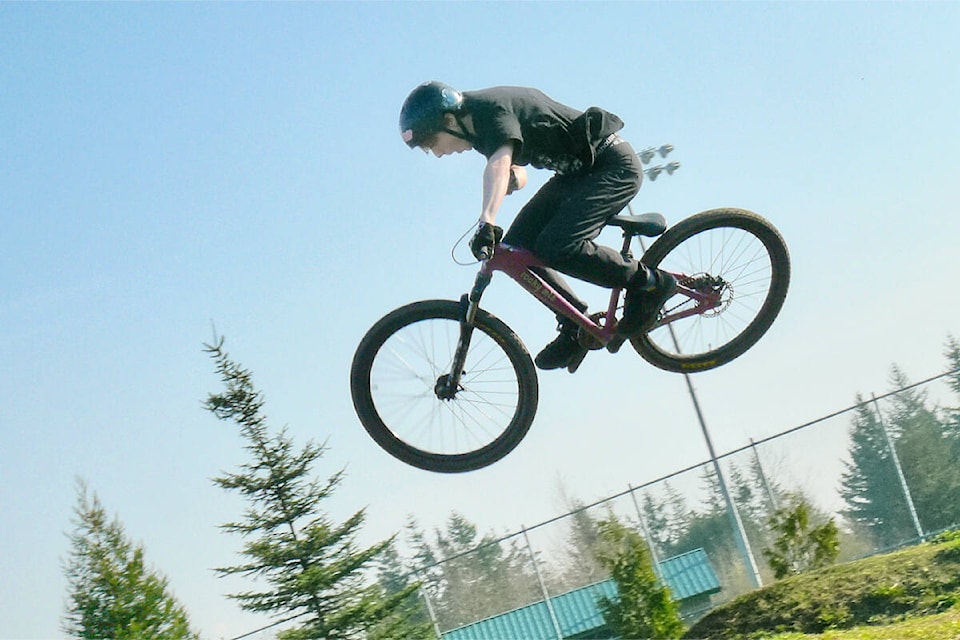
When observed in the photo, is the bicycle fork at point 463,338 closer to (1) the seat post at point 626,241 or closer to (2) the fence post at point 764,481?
(1) the seat post at point 626,241

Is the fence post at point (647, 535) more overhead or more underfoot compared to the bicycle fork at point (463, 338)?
more underfoot

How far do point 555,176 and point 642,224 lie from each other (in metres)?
0.60

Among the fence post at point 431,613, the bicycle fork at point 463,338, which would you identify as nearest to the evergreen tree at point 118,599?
the fence post at point 431,613

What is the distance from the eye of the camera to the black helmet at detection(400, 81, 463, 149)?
214 inches

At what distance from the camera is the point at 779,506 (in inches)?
622

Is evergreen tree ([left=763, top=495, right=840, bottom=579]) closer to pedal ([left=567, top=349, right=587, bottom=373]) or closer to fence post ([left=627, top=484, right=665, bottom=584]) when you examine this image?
fence post ([left=627, top=484, right=665, bottom=584])

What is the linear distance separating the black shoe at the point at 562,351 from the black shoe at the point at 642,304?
32cm

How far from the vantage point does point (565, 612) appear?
54.0 feet

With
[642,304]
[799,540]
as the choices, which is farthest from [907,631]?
[642,304]

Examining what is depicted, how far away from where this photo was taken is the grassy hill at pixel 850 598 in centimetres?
1198

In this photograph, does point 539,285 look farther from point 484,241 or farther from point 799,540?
point 799,540

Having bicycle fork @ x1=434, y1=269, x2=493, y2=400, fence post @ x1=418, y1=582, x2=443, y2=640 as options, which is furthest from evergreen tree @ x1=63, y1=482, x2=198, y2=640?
bicycle fork @ x1=434, y1=269, x2=493, y2=400

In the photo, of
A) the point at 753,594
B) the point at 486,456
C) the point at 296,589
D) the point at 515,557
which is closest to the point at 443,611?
the point at 515,557

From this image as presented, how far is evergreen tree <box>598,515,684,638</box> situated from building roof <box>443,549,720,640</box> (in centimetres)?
157
